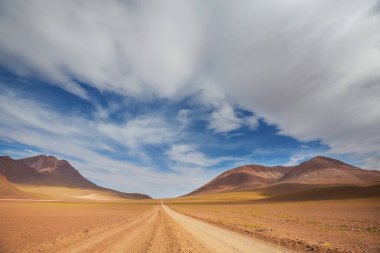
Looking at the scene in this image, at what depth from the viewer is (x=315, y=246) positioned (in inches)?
527

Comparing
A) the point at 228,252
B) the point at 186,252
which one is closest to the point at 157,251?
the point at 186,252

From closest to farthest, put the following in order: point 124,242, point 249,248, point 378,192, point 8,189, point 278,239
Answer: point 249,248 → point 124,242 → point 278,239 → point 378,192 → point 8,189

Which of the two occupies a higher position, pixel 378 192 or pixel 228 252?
pixel 378 192

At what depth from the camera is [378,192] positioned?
224ft

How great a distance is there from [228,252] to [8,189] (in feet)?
608

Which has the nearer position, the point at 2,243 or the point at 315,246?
the point at 315,246

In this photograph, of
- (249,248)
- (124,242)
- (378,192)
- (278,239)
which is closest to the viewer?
(249,248)

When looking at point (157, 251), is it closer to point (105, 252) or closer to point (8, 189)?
point (105, 252)

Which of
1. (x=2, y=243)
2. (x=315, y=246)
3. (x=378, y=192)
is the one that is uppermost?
(x=378, y=192)

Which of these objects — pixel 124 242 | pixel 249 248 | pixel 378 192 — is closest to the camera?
pixel 249 248

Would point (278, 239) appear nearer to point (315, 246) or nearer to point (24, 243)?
point (315, 246)

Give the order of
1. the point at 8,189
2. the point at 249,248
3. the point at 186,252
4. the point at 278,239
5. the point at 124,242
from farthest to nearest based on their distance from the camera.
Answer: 1. the point at 8,189
2. the point at 278,239
3. the point at 124,242
4. the point at 249,248
5. the point at 186,252

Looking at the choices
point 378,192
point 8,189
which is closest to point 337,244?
point 378,192

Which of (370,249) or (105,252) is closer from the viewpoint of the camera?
(105,252)
